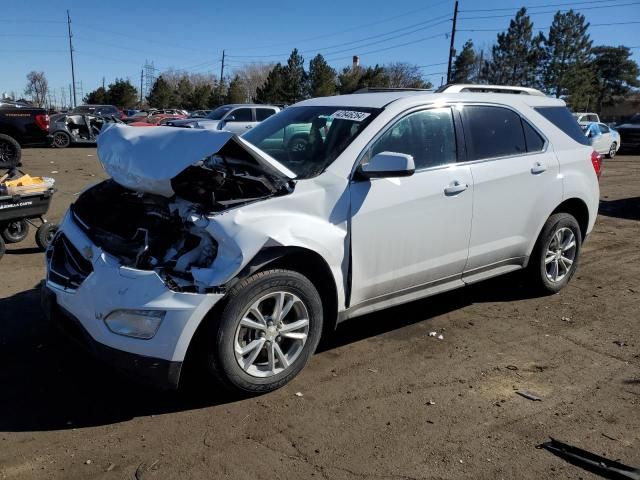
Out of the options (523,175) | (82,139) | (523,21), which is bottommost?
(82,139)

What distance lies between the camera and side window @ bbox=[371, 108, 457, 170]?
13.2ft

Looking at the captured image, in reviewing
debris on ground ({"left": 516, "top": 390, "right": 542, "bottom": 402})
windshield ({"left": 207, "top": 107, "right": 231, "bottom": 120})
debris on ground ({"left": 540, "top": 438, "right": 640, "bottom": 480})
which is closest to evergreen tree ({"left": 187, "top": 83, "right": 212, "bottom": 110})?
windshield ({"left": 207, "top": 107, "right": 231, "bottom": 120})

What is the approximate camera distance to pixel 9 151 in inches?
485

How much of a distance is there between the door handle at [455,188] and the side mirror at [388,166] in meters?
0.57

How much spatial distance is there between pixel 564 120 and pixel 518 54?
62121 millimetres

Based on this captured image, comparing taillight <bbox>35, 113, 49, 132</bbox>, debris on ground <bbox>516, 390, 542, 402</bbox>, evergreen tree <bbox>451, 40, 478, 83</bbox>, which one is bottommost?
debris on ground <bbox>516, 390, 542, 402</bbox>

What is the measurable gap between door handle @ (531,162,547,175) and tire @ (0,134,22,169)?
11141mm

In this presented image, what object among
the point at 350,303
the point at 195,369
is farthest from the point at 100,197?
the point at 350,303

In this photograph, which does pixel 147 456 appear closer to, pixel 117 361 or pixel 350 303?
pixel 117 361

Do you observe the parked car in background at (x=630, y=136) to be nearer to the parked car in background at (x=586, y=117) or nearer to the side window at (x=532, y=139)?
the parked car in background at (x=586, y=117)

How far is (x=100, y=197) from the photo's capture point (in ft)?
13.7

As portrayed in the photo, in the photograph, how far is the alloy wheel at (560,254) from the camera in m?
5.25

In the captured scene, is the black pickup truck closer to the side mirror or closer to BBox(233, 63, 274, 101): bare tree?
the side mirror

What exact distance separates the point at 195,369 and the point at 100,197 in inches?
60.7
